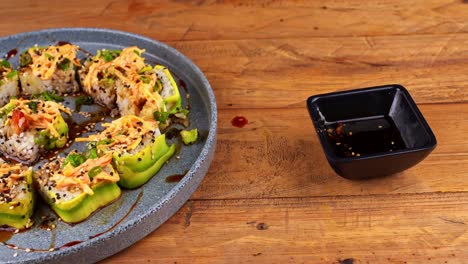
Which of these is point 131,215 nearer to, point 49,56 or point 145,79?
point 145,79

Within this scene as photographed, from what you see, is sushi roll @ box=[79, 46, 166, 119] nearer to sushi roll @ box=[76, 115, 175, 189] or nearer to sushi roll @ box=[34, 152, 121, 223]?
sushi roll @ box=[76, 115, 175, 189]

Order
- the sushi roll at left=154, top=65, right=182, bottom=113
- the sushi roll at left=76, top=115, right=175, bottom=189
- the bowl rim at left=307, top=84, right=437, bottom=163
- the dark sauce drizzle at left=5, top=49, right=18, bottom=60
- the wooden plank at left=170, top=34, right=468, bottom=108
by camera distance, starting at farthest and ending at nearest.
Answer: the dark sauce drizzle at left=5, top=49, right=18, bottom=60
the wooden plank at left=170, top=34, right=468, bottom=108
the sushi roll at left=154, top=65, right=182, bottom=113
the sushi roll at left=76, top=115, right=175, bottom=189
the bowl rim at left=307, top=84, right=437, bottom=163

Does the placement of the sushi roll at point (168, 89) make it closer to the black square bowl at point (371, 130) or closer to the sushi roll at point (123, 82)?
the sushi roll at point (123, 82)

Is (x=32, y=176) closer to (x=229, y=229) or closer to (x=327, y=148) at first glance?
(x=229, y=229)

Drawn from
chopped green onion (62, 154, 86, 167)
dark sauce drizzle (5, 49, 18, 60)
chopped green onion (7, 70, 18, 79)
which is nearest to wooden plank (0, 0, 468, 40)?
dark sauce drizzle (5, 49, 18, 60)

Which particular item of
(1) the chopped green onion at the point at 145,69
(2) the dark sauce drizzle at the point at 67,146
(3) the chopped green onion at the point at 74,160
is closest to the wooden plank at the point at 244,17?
(2) the dark sauce drizzle at the point at 67,146

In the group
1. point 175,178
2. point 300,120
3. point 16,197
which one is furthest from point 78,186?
point 300,120

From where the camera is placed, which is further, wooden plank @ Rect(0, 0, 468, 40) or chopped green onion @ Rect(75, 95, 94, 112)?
wooden plank @ Rect(0, 0, 468, 40)
